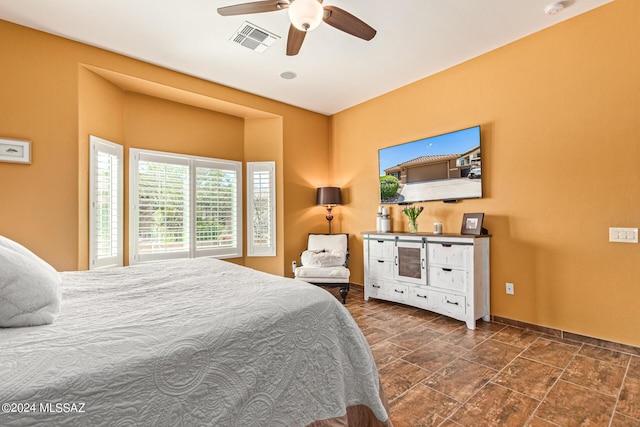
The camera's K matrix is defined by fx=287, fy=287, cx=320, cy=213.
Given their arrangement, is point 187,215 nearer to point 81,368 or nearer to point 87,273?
point 87,273

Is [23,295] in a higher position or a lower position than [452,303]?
higher

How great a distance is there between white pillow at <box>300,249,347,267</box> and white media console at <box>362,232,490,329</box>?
0.45 metres

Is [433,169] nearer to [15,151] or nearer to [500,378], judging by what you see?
[500,378]

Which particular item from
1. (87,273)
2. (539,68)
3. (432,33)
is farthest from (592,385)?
(87,273)

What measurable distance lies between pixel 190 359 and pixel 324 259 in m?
3.13

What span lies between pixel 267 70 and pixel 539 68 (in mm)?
2980

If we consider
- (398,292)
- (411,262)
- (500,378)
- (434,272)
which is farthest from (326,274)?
(500,378)

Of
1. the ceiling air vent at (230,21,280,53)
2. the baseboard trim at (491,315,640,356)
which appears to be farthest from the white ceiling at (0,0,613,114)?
the baseboard trim at (491,315,640,356)

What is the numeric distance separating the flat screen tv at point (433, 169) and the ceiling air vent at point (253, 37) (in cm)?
216

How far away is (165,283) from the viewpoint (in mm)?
1663

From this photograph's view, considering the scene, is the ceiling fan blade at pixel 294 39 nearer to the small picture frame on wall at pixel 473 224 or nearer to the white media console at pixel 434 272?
the white media console at pixel 434 272

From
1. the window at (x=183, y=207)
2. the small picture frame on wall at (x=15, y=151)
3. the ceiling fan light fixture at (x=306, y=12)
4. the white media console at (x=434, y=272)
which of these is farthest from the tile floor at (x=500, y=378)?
the small picture frame on wall at (x=15, y=151)

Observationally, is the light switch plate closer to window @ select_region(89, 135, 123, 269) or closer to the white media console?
the white media console

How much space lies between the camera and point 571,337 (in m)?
2.69
